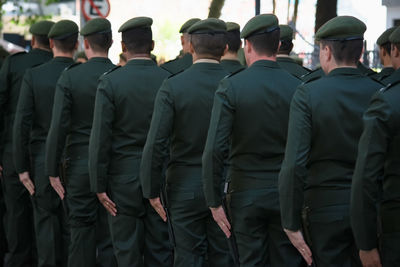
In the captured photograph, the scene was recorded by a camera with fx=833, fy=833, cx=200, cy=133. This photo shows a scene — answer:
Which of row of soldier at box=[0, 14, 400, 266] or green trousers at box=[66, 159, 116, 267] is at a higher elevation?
row of soldier at box=[0, 14, 400, 266]

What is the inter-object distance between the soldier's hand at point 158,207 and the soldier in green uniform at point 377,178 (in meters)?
1.88

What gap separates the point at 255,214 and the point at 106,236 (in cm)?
230

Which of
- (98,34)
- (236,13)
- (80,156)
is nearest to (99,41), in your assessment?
(98,34)

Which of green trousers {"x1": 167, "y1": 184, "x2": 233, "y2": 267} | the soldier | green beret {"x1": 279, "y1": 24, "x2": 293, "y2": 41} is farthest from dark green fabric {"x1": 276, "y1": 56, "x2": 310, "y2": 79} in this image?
green trousers {"x1": 167, "y1": 184, "x2": 233, "y2": 267}

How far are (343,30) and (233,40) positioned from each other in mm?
2978

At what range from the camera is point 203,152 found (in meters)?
5.50

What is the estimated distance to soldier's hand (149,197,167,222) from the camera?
579cm

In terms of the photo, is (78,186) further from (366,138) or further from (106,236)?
(366,138)

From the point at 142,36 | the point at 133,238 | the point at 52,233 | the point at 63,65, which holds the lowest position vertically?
the point at 52,233

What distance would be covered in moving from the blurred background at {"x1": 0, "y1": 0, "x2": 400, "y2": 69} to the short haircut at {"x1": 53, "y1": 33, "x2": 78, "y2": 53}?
2.80 metres

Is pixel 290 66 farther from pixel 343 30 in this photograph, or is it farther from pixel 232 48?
pixel 343 30

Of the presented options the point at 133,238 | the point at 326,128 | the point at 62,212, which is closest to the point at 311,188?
the point at 326,128

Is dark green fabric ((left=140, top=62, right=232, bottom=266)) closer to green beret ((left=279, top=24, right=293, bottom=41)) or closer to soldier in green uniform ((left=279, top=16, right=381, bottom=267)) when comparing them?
soldier in green uniform ((left=279, top=16, right=381, bottom=267))

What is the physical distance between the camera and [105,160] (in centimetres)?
621
